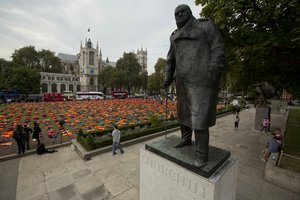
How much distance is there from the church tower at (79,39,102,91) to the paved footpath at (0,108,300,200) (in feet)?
237

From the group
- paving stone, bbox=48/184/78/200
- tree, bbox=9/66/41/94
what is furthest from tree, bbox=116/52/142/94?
paving stone, bbox=48/184/78/200

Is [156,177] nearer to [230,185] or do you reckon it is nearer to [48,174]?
[230,185]

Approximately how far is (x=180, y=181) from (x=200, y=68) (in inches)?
90.4

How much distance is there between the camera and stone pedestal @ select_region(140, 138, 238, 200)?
263 cm

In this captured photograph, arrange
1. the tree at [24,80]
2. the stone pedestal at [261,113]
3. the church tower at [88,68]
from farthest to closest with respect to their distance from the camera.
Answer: the church tower at [88,68], the tree at [24,80], the stone pedestal at [261,113]

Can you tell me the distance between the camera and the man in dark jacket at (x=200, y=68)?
2.72m

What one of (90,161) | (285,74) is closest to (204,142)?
(90,161)

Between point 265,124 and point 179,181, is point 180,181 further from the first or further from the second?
point 265,124

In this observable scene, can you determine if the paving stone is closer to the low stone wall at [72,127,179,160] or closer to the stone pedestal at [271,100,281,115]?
the low stone wall at [72,127,179,160]

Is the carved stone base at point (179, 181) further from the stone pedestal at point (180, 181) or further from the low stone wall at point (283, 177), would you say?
the low stone wall at point (283, 177)

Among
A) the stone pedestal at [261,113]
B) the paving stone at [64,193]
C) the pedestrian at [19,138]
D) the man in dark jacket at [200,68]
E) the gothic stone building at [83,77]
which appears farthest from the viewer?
the gothic stone building at [83,77]

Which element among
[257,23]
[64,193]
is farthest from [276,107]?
[64,193]

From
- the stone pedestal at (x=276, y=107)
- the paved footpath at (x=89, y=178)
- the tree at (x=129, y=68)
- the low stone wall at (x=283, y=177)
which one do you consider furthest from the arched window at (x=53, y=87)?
the low stone wall at (x=283, y=177)

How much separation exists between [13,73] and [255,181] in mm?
57933
